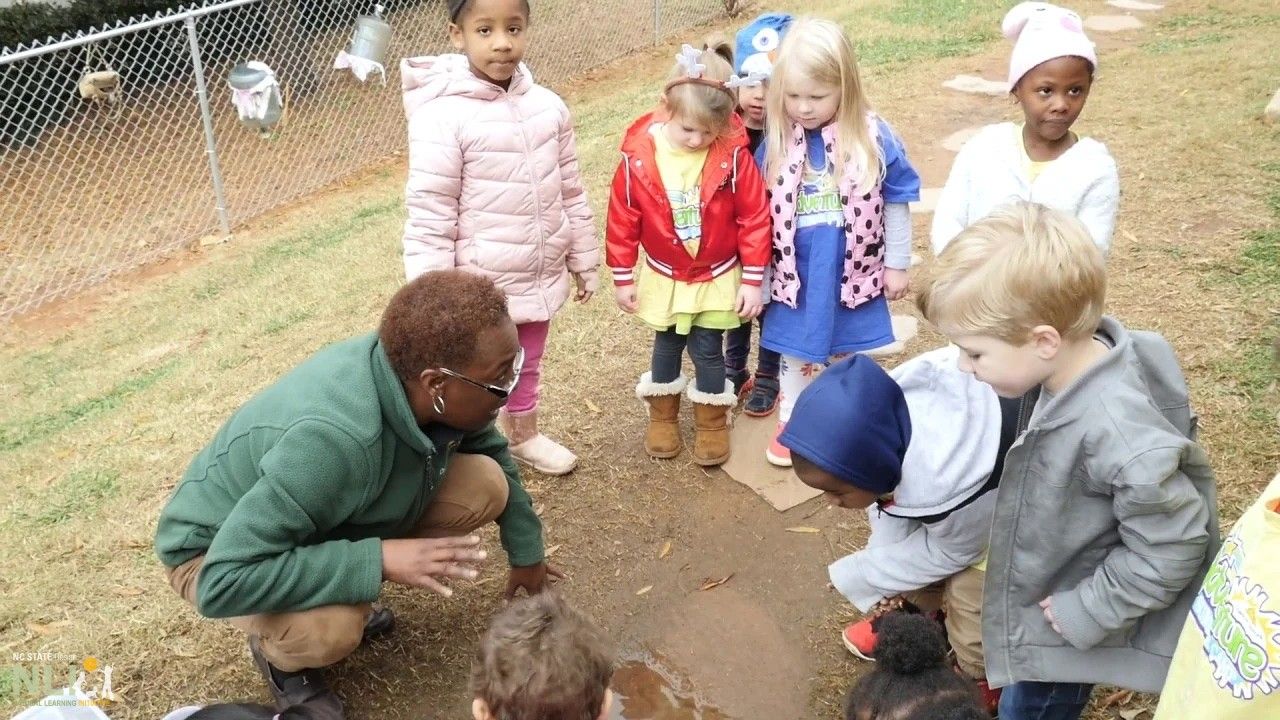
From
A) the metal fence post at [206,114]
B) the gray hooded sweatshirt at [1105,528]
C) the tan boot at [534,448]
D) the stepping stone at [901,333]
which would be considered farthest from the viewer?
the metal fence post at [206,114]

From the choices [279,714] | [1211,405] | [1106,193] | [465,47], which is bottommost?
[279,714]

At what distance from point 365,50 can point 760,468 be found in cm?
905

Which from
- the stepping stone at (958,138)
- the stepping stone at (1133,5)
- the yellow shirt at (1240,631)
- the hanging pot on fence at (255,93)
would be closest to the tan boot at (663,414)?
the yellow shirt at (1240,631)

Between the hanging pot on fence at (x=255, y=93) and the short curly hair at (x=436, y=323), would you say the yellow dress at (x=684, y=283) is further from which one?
the hanging pot on fence at (x=255, y=93)

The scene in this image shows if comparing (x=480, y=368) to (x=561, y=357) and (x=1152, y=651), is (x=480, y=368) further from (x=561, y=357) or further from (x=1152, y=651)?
(x=561, y=357)

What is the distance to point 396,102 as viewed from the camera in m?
10.7

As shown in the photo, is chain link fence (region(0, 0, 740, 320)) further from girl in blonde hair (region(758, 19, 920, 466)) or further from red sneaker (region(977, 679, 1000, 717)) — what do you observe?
red sneaker (region(977, 679, 1000, 717))

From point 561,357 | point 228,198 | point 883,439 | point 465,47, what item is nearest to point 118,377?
point 561,357

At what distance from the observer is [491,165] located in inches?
121

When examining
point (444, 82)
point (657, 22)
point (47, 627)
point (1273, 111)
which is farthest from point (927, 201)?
point (657, 22)

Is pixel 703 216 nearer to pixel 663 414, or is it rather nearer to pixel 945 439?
pixel 663 414

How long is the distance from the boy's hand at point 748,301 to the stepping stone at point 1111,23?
685 centimetres

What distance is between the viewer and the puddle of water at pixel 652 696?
8.41 feet

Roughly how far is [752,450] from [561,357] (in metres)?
1.05
